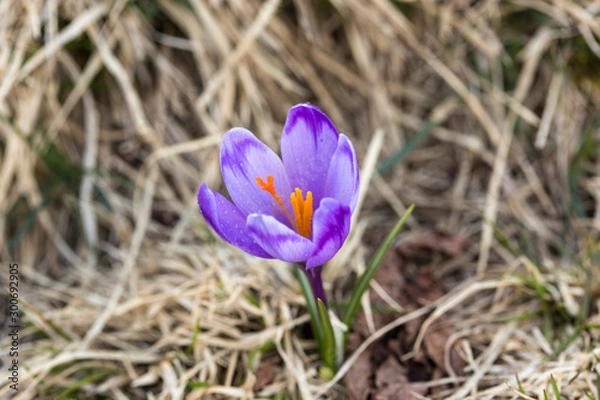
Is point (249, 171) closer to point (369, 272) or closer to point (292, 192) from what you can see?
point (292, 192)

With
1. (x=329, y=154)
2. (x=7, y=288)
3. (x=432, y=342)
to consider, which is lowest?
(x=432, y=342)

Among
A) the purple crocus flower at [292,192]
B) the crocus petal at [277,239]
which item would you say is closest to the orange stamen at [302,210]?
the purple crocus flower at [292,192]

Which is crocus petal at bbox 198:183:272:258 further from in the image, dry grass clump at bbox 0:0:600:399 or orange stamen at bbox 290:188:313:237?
dry grass clump at bbox 0:0:600:399

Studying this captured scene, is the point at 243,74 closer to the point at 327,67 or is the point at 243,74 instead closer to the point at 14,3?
the point at 327,67

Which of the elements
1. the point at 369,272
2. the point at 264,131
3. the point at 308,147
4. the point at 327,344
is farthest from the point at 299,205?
the point at 264,131

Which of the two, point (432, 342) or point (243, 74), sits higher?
point (243, 74)

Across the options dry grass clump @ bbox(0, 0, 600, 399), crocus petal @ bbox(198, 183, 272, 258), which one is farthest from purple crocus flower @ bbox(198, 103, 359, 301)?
dry grass clump @ bbox(0, 0, 600, 399)

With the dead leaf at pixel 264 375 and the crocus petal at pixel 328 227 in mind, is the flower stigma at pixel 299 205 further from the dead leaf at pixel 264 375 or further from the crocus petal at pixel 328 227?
the dead leaf at pixel 264 375

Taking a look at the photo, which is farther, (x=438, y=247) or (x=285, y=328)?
(x=438, y=247)

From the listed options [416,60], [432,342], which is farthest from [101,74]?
[432,342]
